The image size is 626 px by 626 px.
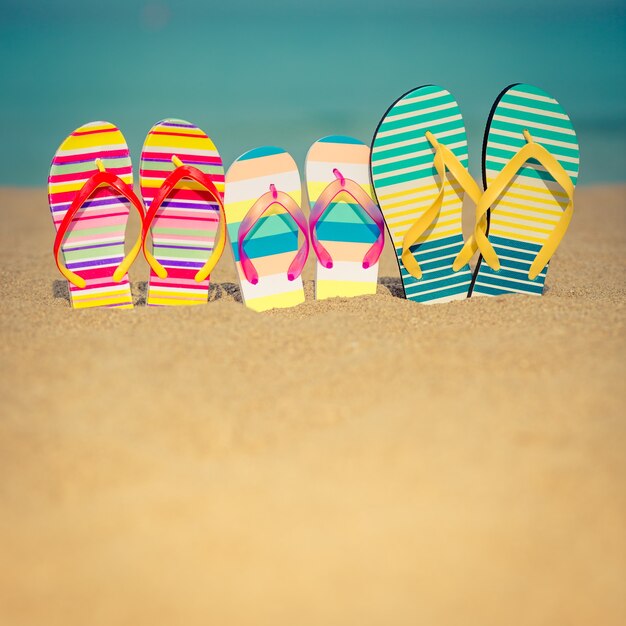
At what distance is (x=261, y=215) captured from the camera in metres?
3.60

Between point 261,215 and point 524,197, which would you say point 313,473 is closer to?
point 261,215

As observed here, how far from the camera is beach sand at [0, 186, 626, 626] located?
1815 mm

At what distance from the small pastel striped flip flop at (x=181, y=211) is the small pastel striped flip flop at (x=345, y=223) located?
0.46m

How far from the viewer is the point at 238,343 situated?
114 inches

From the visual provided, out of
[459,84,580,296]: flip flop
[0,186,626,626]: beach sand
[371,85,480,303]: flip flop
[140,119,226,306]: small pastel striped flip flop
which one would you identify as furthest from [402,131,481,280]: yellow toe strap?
[140,119,226,306]: small pastel striped flip flop

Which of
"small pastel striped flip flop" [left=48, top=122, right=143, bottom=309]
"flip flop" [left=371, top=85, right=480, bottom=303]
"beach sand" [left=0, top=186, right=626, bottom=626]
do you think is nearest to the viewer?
"beach sand" [left=0, top=186, right=626, bottom=626]

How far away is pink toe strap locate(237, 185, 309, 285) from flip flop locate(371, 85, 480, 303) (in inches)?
15.3

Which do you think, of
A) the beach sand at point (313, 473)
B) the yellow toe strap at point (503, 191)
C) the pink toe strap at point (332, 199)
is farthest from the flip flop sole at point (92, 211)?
the yellow toe strap at point (503, 191)

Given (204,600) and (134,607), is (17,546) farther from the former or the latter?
(204,600)

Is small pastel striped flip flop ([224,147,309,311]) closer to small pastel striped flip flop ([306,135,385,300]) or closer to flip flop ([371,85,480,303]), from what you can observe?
small pastel striped flip flop ([306,135,385,300])

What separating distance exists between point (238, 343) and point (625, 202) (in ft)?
21.5

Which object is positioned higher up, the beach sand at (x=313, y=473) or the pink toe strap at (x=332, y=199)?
the pink toe strap at (x=332, y=199)

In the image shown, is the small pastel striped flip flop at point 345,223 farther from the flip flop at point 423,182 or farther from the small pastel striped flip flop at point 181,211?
the small pastel striped flip flop at point 181,211

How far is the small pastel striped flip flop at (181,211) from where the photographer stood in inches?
142
